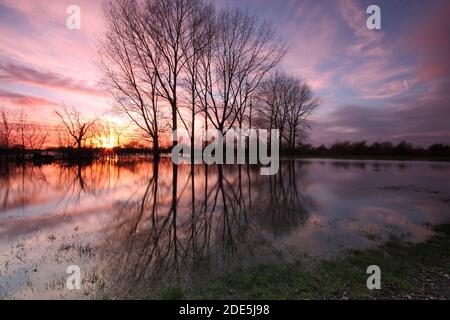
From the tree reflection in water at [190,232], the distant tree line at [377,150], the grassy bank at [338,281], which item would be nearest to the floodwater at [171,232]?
the tree reflection in water at [190,232]

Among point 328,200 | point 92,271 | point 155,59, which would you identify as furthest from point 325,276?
point 155,59

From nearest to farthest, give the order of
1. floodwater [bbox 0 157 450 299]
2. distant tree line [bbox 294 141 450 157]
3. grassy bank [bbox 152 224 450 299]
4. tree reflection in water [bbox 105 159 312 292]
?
grassy bank [bbox 152 224 450 299], floodwater [bbox 0 157 450 299], tree reflection in water [bbox 105 159 312 292], distant tree line [bbox 294 141 450 157]

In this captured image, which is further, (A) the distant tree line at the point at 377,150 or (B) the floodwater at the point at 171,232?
(A) the distant tree line at the point at 377,150

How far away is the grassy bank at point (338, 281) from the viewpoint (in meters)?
3.90

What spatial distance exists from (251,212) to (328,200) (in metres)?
4.65

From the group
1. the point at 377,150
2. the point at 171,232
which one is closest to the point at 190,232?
the point at 171,232

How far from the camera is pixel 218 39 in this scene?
2770 centimetres

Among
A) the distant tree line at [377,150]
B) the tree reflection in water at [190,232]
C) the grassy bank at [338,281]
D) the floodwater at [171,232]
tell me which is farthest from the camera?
the distant tree line at [377,150]

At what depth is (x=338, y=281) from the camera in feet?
14.0

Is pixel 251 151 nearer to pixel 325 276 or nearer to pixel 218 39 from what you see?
pixel 218 39

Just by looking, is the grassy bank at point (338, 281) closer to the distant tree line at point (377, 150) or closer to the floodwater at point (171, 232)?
the floodwater at point (171, 232)

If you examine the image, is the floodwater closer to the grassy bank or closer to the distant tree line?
the grassy bank

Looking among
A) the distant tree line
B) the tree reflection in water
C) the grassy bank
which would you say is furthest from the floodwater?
the distant tree line

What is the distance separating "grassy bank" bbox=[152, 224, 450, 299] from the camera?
3.90m
